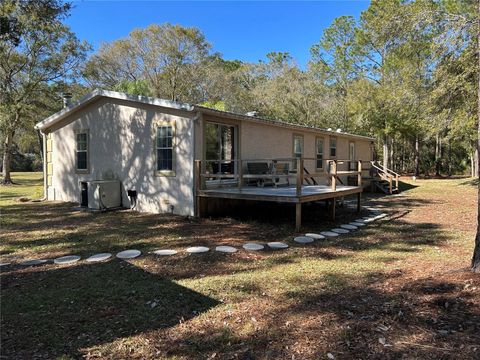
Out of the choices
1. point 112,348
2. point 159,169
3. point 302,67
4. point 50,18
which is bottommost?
point 112,348

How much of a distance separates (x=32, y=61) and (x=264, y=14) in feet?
44.9

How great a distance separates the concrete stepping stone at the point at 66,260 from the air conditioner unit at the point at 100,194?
15.9 feet

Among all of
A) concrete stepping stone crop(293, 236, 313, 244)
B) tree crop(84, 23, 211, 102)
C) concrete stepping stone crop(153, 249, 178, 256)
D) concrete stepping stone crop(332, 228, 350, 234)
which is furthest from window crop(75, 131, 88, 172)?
tree crop(84, 23, 211, 102)

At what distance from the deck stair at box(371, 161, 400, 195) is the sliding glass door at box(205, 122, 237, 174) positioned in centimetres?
969

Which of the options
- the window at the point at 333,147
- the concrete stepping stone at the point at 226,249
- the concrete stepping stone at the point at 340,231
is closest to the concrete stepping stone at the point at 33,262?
the concrete stepping stone at the point at 226,249

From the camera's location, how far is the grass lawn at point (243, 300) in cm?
296

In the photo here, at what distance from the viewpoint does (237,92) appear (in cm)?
2683

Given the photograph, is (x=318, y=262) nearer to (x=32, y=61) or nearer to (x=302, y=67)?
(x=32, y=61)

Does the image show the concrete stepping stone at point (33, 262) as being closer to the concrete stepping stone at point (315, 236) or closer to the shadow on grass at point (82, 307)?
the shadow on grass at point (82, 307)

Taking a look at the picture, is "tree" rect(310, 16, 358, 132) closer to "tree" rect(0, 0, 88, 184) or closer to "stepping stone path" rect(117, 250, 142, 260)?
"tree" rect(0, 0, 88, 184)

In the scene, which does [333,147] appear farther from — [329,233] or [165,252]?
[165,252]

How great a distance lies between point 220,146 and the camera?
1026 cm

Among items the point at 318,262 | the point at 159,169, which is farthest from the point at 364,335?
the point at 159,169

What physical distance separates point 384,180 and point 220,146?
1120 centimetres
